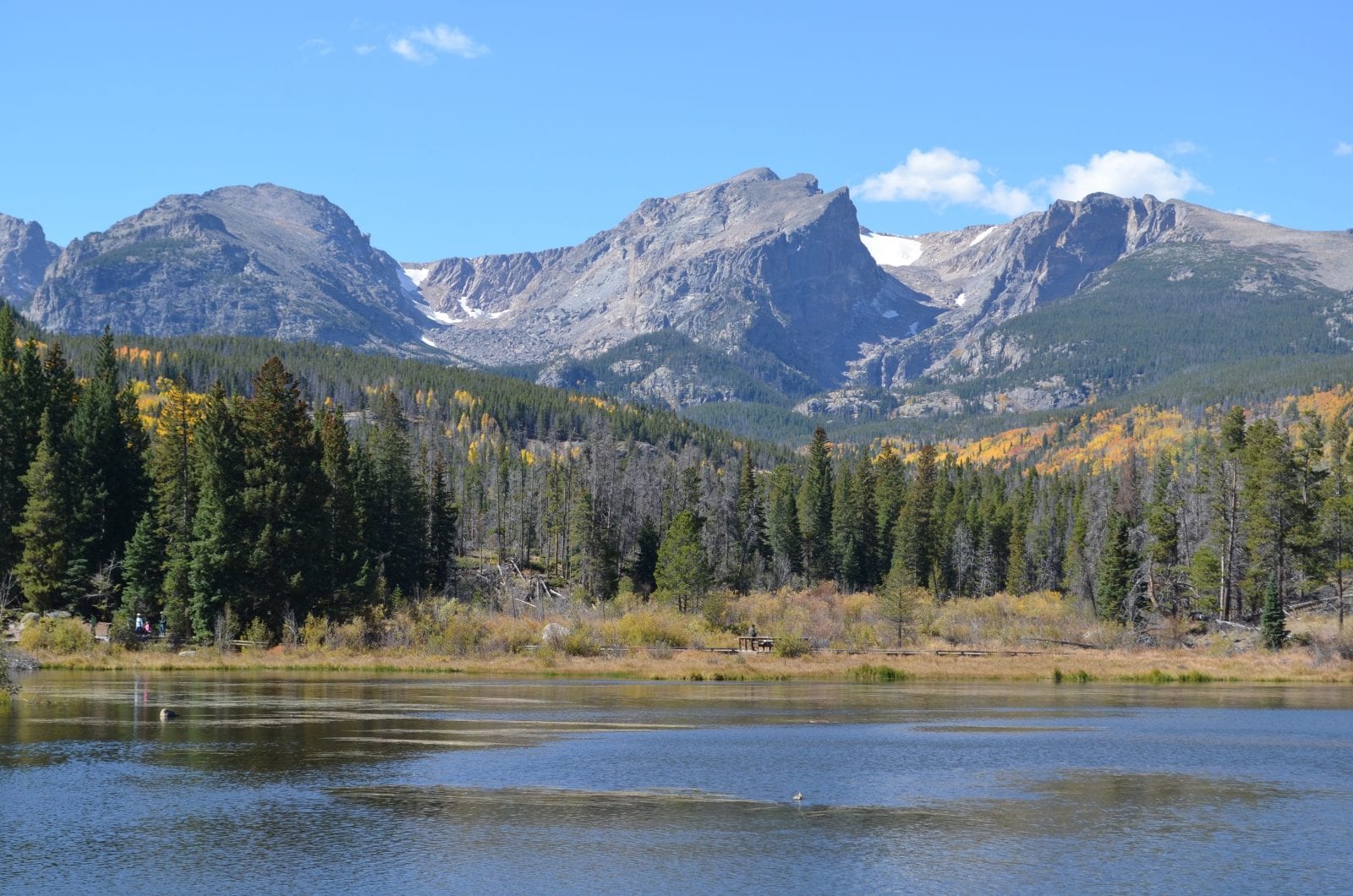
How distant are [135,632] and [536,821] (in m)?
60.9

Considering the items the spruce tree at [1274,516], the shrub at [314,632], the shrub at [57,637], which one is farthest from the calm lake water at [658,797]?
the spruce tree at [1274,516]

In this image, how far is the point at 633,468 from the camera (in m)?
181

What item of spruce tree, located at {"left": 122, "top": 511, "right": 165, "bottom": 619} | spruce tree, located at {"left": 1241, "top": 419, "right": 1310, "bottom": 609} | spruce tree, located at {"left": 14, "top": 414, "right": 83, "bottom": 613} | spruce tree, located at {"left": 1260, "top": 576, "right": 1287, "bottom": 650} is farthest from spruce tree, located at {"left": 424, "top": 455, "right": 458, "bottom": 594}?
spruce tree, located at {"left": 1241, "top": 419, "right": 1310, "bottom": 609}

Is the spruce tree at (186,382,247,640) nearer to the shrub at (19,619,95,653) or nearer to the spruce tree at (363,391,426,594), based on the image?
the shrub at (19,619,95,653)

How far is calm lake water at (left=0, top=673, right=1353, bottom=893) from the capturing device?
28000mm

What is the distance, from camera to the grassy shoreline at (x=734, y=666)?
80750 mm

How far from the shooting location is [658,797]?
3638 centimetres

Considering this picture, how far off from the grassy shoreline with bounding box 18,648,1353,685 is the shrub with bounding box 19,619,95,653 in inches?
33.5

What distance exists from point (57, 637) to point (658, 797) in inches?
2295

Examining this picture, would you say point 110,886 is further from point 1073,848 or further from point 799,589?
point 799,589

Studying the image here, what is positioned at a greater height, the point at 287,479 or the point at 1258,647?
the point at 287,479

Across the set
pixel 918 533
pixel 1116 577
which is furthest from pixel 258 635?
pixel 918 533

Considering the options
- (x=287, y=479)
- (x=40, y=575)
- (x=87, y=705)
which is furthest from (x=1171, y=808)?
(x=40, y=575)

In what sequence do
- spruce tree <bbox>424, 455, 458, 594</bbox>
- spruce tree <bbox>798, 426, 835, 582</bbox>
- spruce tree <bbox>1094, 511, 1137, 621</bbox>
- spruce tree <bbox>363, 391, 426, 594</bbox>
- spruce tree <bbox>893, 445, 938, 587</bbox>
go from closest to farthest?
1. spruce tree <bbox>1094, 511, 1137, 621</bbox>
2. spruce tree <bbox>363, 391, 426, 594</bbox>
3. spruce tree <bbox>424, 455, 458, 594</bbox>
4. spruce tree <bbox>893, 445, 938, 587</bbox>
5. spruce tree <bbox>798, 426, 835, 582</bbox>
